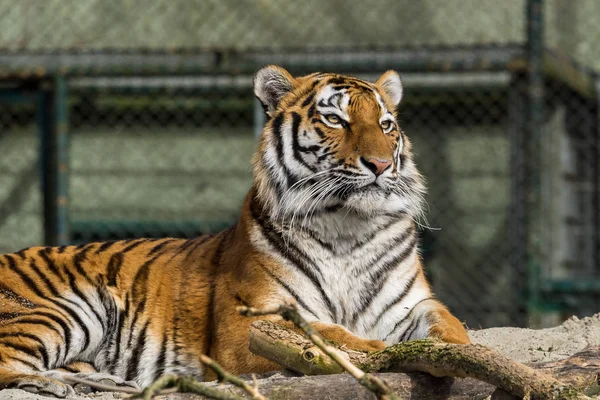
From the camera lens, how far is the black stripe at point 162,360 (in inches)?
150

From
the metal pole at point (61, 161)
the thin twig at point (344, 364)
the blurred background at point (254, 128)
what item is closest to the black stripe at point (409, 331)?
the thin twig at point (344, 364)

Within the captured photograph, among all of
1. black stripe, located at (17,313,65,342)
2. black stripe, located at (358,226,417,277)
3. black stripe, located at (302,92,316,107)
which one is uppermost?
black stripe, located at (302,92,316,107)

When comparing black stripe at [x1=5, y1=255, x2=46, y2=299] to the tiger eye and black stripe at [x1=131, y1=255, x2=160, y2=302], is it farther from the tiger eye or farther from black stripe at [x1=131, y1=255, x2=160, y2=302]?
the tiger eye

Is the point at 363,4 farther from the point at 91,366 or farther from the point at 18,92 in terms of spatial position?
the point at 91,366

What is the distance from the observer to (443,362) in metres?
2.54

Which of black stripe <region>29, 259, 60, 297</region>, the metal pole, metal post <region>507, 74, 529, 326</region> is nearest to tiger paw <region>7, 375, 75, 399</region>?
black stripe <region>29, 259, 60, 297</region>

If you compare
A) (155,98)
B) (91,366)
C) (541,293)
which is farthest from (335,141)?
(155,98)

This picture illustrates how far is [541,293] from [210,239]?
2.74 m

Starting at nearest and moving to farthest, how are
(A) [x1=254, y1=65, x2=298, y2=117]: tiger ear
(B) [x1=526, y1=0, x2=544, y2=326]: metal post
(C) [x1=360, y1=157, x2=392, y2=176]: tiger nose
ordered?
1. (C) [x1=360, y1=157, x2=392, y2=176]: tiger nose
2. (A) [x1=254, y1=65, x2=298, y2=117]: tiger ear
3. (B) [x1=526, y1=0, x2=544, y2=326]: metal post

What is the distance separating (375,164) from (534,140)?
3.06 metres

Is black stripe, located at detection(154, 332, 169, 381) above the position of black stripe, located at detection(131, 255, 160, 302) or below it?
below

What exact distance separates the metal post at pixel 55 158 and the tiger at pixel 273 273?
226 centimetres

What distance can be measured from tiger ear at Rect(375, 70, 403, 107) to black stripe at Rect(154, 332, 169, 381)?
130cm

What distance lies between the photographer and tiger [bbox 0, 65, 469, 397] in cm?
355
